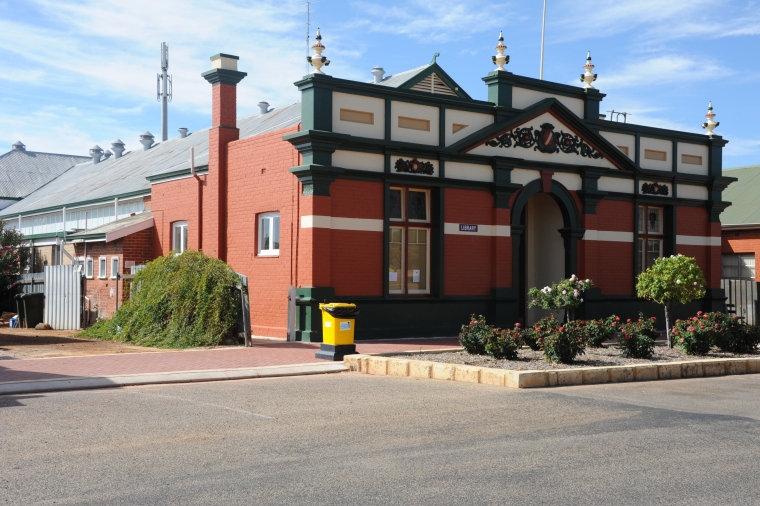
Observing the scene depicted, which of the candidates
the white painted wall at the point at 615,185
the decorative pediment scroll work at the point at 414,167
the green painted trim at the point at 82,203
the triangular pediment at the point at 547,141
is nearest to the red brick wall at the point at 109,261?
the green painted trim at the point at 82,203

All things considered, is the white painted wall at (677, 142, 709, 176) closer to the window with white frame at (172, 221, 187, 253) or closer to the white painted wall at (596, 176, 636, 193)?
the white painted wall at (596, 176, 636, 193)

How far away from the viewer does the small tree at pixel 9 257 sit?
91.2ft

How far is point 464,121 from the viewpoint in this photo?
20.3 meters

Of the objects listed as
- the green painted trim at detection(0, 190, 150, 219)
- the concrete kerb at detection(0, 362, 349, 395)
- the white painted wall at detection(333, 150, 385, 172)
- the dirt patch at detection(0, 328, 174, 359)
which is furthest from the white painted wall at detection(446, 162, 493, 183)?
the green painted trim at detection(0, 190, 150, 219)

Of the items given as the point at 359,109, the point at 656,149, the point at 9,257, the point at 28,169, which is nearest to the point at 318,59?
the point at 359,109

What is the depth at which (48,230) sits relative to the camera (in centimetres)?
3591

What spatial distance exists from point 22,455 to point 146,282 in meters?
12.3

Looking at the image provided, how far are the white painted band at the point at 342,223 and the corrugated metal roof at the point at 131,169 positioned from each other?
4236 millimetres

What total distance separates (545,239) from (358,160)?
23.0 feet

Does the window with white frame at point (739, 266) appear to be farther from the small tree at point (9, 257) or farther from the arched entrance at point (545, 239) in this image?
the small tree at point (9, 257)

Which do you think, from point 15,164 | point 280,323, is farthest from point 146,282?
point 15,164

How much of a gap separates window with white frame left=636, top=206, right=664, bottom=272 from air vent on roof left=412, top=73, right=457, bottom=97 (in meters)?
6.51

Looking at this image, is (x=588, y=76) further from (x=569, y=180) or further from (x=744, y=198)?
(x=744, y=198)

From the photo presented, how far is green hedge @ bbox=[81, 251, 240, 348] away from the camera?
1756cm
